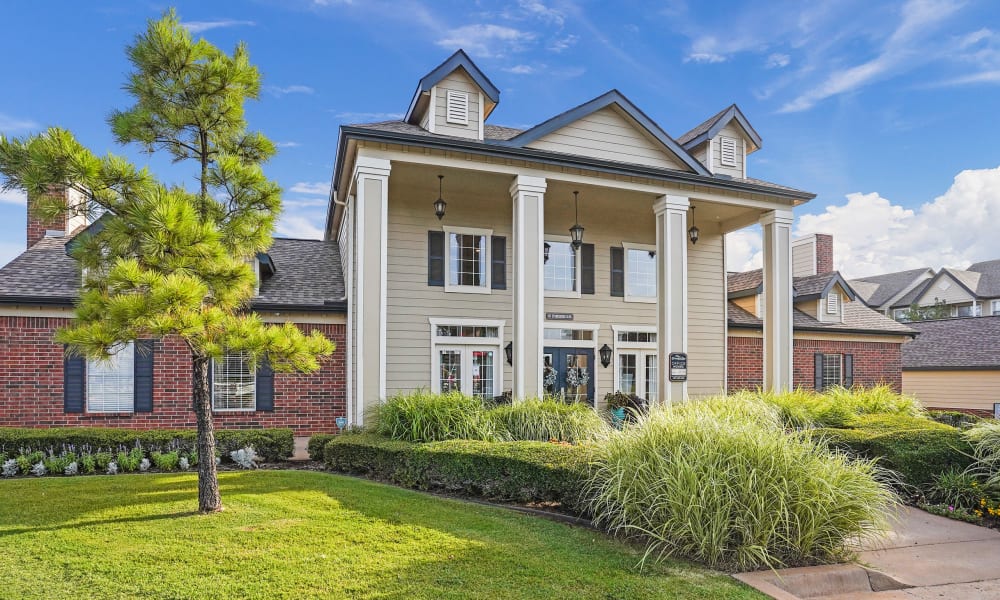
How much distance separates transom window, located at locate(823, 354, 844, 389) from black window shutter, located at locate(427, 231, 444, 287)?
1176cm

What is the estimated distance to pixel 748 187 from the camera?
43.1 feet

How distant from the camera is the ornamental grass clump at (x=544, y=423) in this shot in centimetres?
848

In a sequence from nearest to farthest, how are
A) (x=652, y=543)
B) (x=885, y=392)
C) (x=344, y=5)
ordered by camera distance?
(x=652, y=543) < (x=344, y=5) < (x=885, y=392)

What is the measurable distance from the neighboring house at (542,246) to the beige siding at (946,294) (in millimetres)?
33521

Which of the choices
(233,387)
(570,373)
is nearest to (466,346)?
(570,373)

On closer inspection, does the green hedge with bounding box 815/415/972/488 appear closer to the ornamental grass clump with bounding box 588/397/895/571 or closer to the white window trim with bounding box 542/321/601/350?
the ornamental grass clump with bounding box 588/397/895/571

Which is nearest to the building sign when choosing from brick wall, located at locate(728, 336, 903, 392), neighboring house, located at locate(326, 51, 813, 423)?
neighboring house, located at locate(326, 51, 813, 423)

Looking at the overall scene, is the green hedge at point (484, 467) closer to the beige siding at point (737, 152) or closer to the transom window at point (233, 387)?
the transom window at point (233, 387)

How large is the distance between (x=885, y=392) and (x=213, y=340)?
39.8 ft

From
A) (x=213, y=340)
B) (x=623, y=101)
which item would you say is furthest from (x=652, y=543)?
(x=623, y=101)

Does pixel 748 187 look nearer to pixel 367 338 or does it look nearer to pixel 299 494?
pixel 367 338

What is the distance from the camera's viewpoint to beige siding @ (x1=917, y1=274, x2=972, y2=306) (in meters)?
38.6

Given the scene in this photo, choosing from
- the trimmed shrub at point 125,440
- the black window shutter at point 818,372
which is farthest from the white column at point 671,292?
the trimmed shrub at point 125,440

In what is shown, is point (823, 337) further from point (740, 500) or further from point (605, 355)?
point (740, 500)
